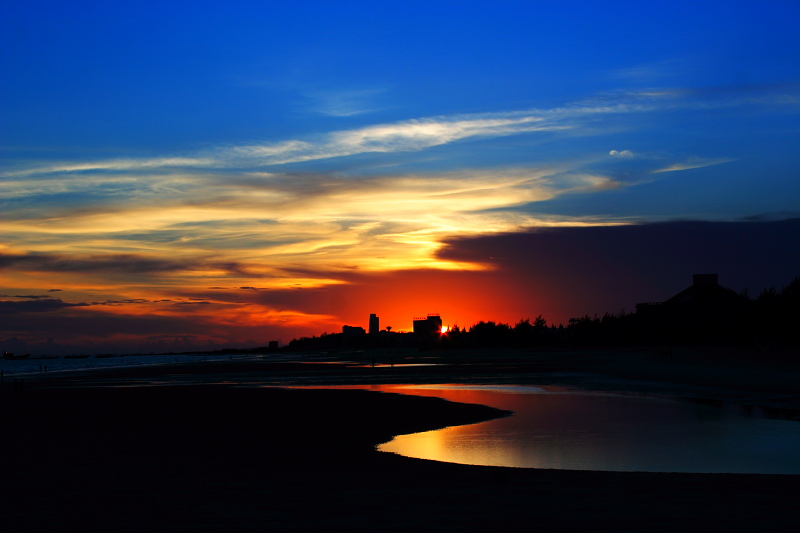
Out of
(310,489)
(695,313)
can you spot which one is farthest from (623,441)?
(695,313)

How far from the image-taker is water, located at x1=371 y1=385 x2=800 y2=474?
16.6 m

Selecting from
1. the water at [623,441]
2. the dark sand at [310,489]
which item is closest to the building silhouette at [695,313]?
the water at [623,441]

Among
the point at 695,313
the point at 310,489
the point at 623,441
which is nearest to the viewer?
the point at 310,489

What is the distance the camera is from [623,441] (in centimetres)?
2030

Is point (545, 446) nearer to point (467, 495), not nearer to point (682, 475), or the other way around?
point (682, 475)

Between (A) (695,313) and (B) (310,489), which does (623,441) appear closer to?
(B) (310,489)

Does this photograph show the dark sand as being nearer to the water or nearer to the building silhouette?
the water

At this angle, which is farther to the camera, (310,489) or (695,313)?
(695,313)

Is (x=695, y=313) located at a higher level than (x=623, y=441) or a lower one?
higher

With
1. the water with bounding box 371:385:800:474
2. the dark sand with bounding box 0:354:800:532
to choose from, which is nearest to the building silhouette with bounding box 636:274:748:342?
the water with bounding box 371:385:800:474

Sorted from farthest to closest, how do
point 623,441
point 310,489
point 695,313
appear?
point 695,313, point 623,441, point 310,489

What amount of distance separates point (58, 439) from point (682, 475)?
56.1 ft

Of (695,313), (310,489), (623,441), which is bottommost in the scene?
(623,441)

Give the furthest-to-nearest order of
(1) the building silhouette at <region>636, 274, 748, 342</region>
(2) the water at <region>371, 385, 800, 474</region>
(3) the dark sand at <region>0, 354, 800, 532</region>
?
(1) the building silhouette at <region>636, 274, 748, 342</region>
(2) the water at <region>371, 385, 800, 474</region>
(3) the dark sand at <region>0, 354, 800, 532</region>
